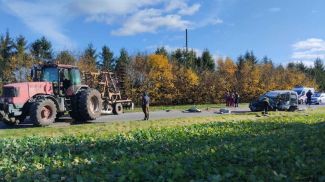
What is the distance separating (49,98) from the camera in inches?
869

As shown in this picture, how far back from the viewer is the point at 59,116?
2442 cm

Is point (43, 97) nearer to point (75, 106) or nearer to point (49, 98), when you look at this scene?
point (49, 98)

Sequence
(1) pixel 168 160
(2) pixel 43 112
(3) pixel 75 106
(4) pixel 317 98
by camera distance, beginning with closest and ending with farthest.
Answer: (1) pixel 168 160
(2) pixel 43 112
(3) pixel 75 106
(4) pixel 317 98

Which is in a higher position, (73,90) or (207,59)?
(207,59)

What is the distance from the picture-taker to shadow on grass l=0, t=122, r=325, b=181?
7.80 metres

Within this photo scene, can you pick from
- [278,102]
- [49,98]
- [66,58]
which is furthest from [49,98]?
[66,58]

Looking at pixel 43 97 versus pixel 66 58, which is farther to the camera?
pixel 66 58

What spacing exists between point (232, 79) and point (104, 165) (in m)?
58.0

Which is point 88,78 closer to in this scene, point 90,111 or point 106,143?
point 90,111

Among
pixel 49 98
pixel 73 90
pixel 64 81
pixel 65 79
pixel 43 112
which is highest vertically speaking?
pixel 65 79

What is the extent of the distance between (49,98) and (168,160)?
13.8 metres

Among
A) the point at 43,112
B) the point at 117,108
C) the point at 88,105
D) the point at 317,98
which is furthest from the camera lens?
the point at 317,98

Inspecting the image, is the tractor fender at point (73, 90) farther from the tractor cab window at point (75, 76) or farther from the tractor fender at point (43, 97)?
the tractor fender at point (43, 97)

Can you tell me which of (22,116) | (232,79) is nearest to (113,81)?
(22,116)
